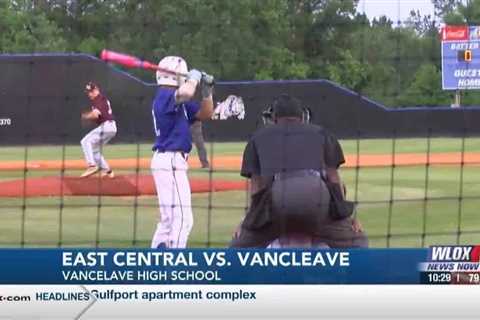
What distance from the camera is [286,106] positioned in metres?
3.49

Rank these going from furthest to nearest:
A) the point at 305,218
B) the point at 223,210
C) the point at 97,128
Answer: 1. the point at 223,210
2. the point at 305,218
3. the point at 97,128

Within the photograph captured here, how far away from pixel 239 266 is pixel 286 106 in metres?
0.54

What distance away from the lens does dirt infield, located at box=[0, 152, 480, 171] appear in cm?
351

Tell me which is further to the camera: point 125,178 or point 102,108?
point 125,178

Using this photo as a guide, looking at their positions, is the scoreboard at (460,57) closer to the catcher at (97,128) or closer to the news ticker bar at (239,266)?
the news ticker bar at (239,266)

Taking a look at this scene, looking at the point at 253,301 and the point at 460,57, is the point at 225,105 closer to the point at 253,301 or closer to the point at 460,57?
the point at 253,301

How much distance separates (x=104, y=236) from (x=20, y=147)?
1.41 feet

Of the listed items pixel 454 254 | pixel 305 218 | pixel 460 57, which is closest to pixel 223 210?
pixel 305 218

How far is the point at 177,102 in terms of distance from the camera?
3.52m

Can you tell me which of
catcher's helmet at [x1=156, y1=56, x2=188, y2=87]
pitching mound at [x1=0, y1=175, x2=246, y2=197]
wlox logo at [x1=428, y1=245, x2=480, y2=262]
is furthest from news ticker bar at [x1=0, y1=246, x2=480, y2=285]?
catcher's helmet at [x1=156, y1=56, x2=188, y2=87]

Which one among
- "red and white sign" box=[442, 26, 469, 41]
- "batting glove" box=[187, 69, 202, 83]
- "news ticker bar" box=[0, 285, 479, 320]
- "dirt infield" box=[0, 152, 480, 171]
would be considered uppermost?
"red and white sign" box=[442, 26, 469, 41]

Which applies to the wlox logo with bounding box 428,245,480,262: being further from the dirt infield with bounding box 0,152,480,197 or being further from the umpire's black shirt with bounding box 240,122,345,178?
the umpire's black shirt with bounding box 240,122,345,178

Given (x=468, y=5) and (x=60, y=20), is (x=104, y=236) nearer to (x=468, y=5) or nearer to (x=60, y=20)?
(x=60, y=20)

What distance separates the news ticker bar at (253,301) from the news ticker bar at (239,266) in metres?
0.02
